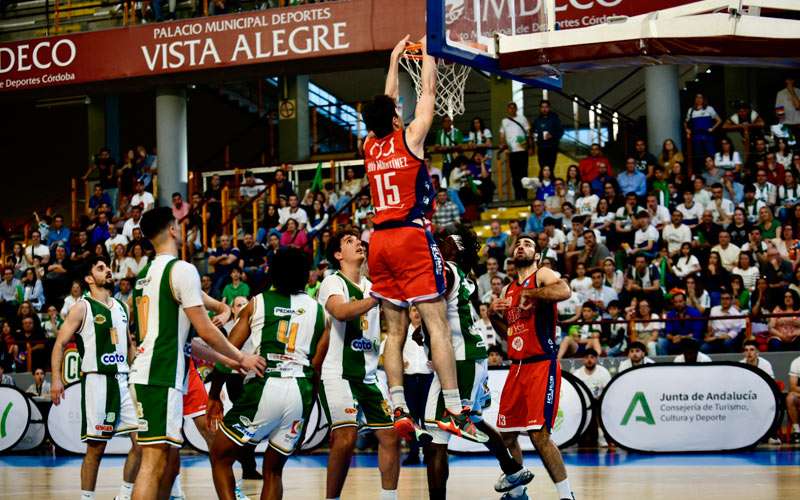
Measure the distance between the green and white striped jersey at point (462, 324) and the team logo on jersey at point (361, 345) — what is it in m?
0.71

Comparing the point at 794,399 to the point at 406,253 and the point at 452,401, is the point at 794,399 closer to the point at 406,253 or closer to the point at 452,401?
the point at 452,401

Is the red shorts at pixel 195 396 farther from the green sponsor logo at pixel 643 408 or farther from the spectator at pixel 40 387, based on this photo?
the spectator at pixel 40 387

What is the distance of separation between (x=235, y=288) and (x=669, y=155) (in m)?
8.17

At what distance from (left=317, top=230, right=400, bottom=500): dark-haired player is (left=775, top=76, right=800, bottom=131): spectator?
13.9m

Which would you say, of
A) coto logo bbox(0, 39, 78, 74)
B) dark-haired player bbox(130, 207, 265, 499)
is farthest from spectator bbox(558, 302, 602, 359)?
coto logo bbox(0, 39, 78, 74)

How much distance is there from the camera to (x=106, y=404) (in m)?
10.7

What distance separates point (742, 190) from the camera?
62.7 ft

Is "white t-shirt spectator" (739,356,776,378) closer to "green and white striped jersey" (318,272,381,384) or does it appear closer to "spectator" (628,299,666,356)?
"spectator" (628,299,666,356)

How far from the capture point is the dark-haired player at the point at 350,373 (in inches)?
350

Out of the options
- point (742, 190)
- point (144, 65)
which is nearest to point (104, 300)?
point (742, 190)

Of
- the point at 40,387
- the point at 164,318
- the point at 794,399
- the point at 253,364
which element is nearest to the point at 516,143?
the point at 794,399

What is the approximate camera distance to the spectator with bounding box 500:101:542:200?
22031mm

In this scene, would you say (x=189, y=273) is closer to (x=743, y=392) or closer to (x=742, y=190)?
(x=743, y=392)

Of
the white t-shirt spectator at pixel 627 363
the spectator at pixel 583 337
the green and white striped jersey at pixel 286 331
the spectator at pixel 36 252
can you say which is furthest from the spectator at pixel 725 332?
the spectator at pixel 36 252
